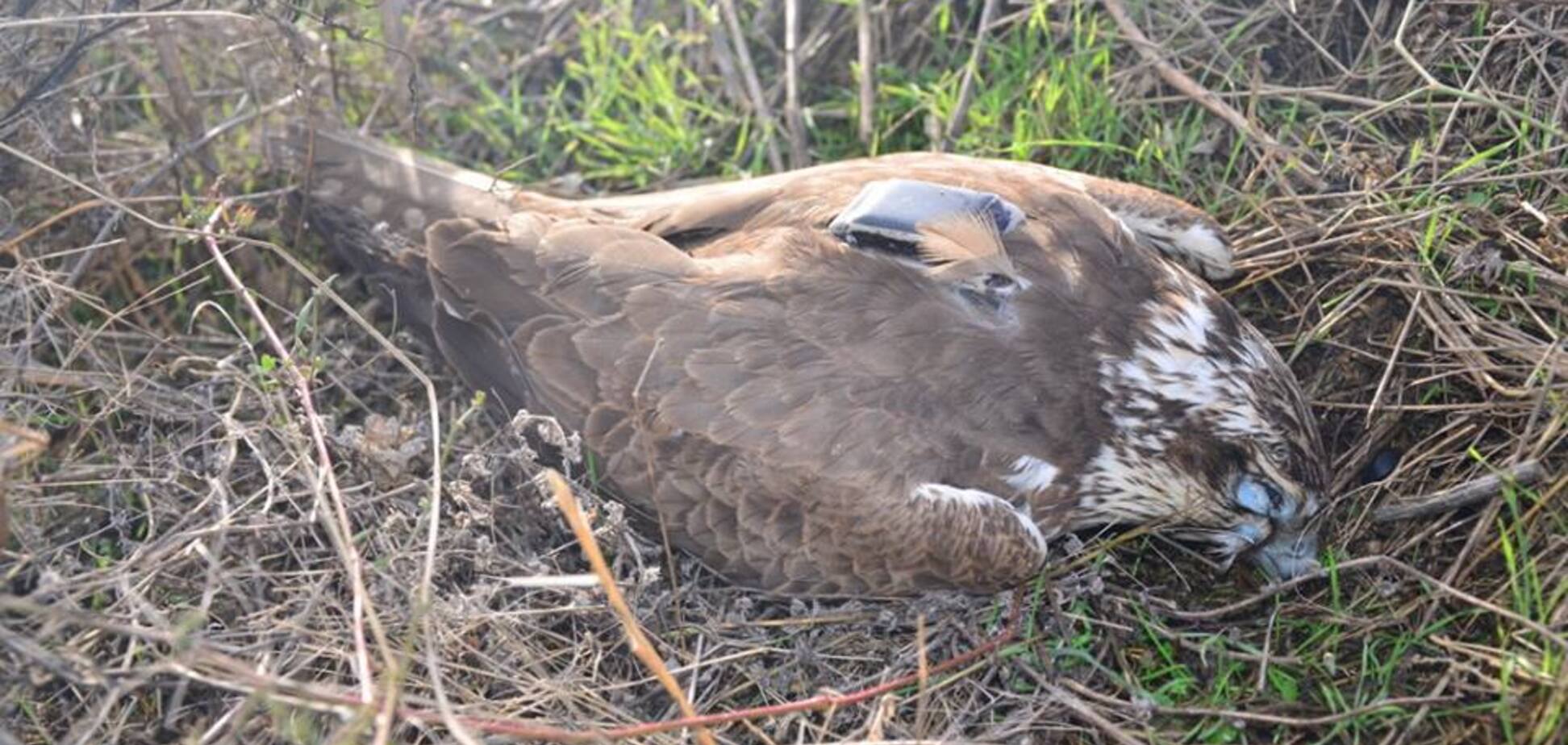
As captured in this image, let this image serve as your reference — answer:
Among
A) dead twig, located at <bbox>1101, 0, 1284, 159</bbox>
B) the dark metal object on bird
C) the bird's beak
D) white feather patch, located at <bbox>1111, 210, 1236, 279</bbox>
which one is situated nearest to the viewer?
the bird's beak

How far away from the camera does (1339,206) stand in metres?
4.27

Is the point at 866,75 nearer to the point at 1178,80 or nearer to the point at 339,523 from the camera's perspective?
the point at 1178,80

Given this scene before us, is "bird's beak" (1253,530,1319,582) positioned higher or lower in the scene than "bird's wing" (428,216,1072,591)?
lower

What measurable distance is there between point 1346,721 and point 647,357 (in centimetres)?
184

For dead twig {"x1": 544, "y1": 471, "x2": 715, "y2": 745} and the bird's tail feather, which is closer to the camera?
dead twig {"x1": 544, "y1": 471, "x2": 715, "y2": 745}

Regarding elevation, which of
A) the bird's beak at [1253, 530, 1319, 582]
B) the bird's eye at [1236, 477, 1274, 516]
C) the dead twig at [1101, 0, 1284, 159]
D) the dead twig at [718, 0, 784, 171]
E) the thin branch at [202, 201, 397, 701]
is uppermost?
the dead twig at [1101, 0, 1284, 159]

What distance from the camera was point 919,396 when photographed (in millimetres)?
3676

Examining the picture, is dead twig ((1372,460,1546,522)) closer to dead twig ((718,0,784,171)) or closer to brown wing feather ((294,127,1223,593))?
brown wing feather ((294,127,1223,593))

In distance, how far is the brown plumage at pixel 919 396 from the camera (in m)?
3.65

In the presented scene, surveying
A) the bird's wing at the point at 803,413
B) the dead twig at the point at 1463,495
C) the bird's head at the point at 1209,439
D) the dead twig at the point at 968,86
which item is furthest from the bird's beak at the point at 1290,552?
the dead twig at the point at 968,86

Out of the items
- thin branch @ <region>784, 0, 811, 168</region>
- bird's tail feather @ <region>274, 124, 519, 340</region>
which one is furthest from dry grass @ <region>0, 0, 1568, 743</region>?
bird's tail feather @ <region>274, 124, 519, 340</region>

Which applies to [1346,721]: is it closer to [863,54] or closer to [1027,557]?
[1027,557]

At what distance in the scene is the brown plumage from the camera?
12.0 ft

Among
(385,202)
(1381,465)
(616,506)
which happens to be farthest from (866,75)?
(1381,465)
